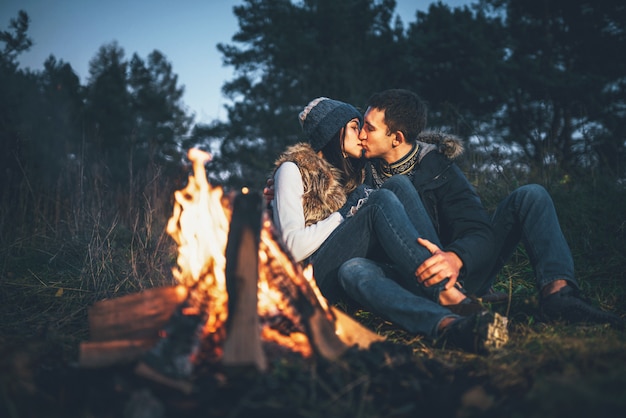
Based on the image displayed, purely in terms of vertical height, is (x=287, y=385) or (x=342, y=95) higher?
(x=342, y=95)

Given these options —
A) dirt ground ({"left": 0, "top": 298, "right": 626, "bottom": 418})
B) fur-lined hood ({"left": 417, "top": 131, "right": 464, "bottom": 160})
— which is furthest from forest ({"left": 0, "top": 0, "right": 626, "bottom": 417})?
fur-lined hood ({"left": 417, "top": 131, "right": 464, "bottom": 160})

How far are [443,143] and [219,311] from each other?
7.28 ft

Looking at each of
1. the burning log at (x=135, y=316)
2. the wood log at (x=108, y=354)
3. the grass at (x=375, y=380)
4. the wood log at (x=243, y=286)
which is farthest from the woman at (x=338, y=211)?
the wood log at (x=108, y=354)

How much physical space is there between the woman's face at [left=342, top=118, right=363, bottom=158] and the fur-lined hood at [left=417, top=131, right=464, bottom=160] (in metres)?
0.50

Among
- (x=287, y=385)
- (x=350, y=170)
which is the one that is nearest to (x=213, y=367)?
(x=287, y=385)

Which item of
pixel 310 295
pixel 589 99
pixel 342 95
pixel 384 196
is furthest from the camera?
pixel 342 95

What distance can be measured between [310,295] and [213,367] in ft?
1.90

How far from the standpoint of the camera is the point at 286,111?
728 inches

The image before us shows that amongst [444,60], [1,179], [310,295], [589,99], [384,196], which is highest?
[444,60]

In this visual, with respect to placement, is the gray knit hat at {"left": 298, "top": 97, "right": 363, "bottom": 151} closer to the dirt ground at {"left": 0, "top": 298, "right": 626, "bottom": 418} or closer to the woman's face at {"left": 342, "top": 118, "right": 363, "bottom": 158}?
the woman's face at {"left": 342, "top": 118, "right": 363, "bottom": 158}

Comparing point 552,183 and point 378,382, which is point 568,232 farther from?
point 378,382

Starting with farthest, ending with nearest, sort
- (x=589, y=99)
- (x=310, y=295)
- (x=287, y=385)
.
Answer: (x=589, y=99) < (x=310, y=295) < (x=287, y=385)

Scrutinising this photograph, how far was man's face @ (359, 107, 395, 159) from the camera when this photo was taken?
356 centimetres

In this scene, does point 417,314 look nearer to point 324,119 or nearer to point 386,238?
point 386,238
